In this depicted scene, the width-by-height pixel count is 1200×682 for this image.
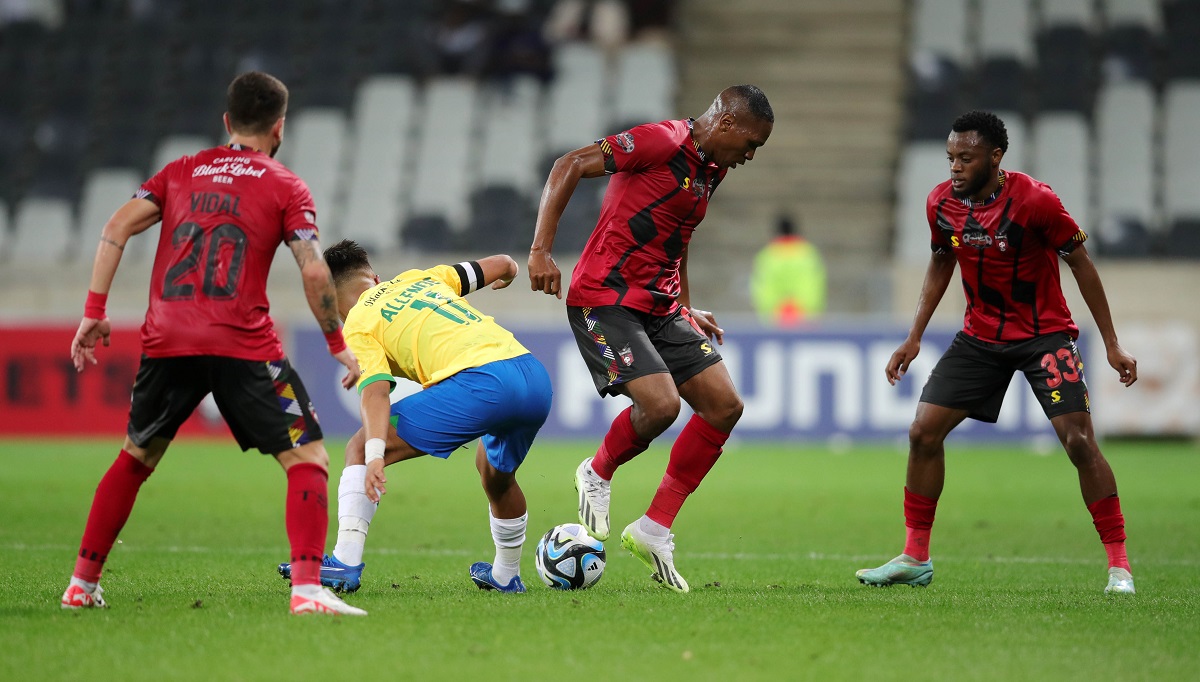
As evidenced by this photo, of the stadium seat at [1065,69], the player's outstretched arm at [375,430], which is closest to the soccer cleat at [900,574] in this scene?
the player's outstretched arm at [375,430]

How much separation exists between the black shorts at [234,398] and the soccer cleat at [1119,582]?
11.7ft

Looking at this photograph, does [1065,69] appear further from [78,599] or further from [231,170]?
[78,599]

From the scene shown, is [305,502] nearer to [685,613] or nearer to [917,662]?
[685,613]

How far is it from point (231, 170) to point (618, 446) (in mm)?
2207

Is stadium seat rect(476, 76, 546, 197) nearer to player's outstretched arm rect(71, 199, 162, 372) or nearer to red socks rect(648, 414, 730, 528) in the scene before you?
red socks rect(648, 414, 730, 528)

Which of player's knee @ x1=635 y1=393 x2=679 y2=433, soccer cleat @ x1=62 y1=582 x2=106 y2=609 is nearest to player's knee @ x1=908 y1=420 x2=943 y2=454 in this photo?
player's knee @ x1=635 y1=393 x2=679 y2=433

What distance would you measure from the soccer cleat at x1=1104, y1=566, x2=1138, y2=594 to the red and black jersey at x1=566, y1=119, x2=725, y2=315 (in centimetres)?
237

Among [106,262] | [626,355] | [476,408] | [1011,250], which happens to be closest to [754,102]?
[626,355]

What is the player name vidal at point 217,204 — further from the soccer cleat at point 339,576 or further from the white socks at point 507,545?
the white socks at point 507,545

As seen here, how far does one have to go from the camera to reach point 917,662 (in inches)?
172

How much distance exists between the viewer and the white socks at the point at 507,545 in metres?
5.88

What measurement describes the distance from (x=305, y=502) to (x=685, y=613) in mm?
1510

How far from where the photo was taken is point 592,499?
6277 millimetres

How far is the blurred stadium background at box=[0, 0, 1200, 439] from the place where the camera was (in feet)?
50.2
